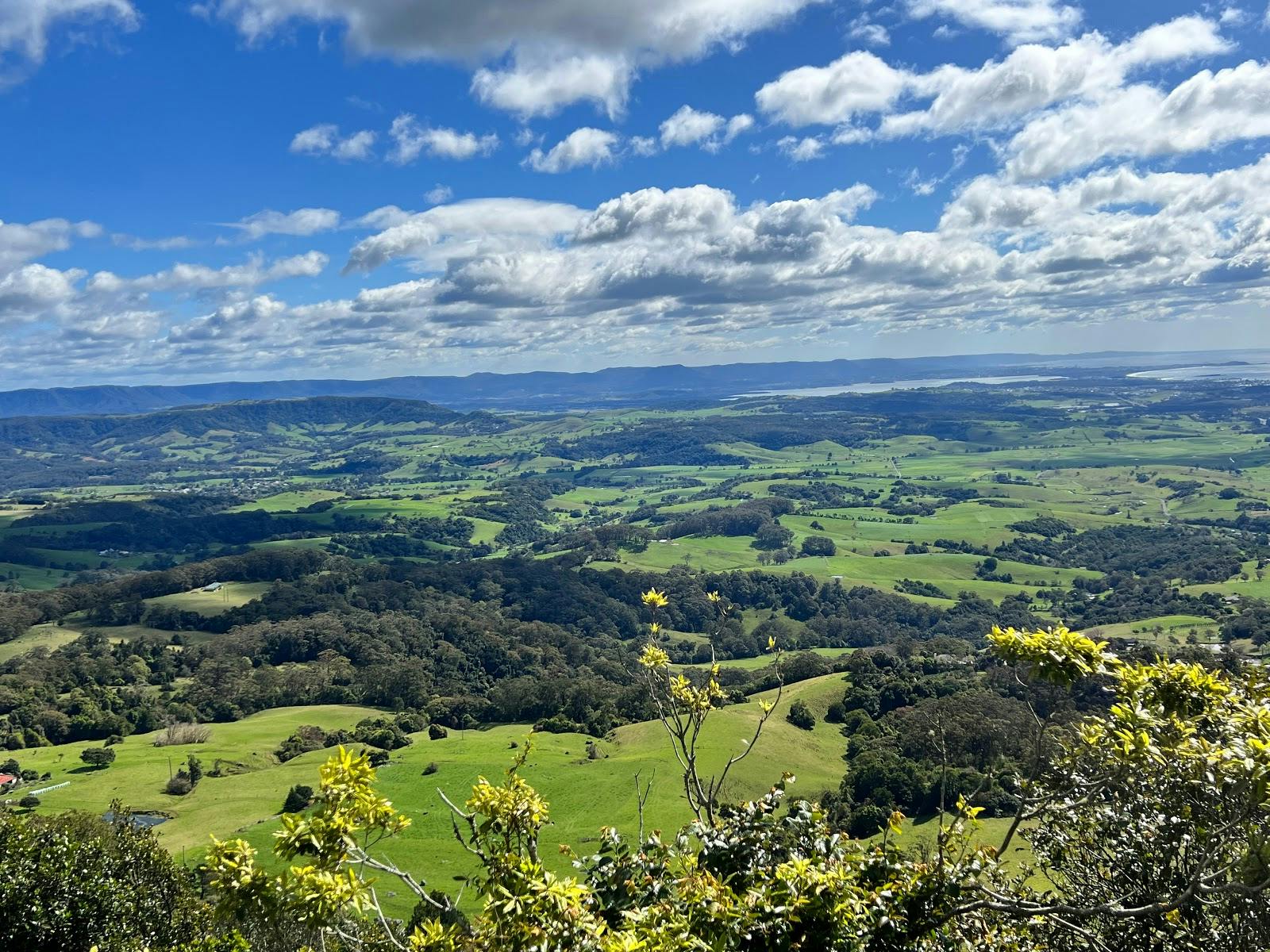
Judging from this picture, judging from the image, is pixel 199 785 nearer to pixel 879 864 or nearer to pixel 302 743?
pixel 302 743

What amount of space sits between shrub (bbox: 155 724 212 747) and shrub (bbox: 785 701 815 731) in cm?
7831

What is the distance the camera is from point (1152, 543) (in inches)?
7657

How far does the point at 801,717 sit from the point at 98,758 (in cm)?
8641

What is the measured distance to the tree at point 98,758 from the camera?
291 ft

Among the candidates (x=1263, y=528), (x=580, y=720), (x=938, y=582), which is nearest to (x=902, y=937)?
(x=580, y=720)

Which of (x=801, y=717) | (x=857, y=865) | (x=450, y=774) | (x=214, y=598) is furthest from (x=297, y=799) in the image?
(x=214, y=598)

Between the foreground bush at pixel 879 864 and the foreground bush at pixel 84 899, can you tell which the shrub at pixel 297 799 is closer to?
the foreground bush at pixel 84 899

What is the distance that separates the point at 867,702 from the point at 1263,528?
171 metres

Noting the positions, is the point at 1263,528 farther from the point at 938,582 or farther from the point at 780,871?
the point at 780,871

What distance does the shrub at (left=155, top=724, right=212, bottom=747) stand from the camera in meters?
99.2

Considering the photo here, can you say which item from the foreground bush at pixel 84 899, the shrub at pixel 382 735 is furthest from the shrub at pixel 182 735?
the foreground bush at pixel 84 899

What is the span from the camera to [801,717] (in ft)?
308

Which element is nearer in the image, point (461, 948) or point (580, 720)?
point (461, 948)

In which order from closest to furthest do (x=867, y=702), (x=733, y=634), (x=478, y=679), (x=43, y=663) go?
(x=867, y=702) → (x=43, y=663) → (x=478, y=679) → (x=733, y=634)
